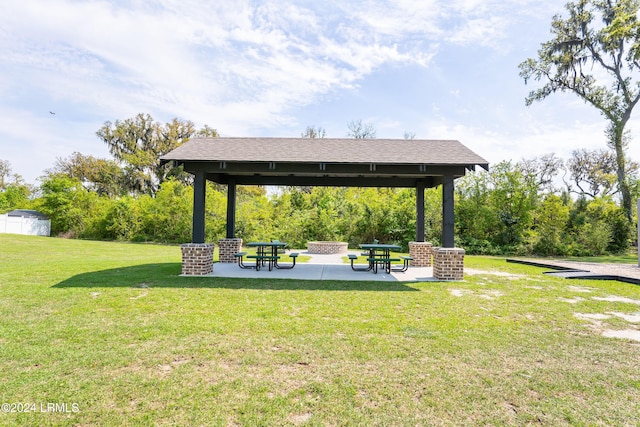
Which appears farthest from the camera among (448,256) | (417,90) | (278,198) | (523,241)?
(278,198)

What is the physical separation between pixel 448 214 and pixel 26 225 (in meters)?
28.7

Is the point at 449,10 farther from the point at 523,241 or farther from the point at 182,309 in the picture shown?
the point at 523,241

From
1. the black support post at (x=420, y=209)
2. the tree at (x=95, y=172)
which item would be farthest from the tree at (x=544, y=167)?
the tree at (x=95, y=172)

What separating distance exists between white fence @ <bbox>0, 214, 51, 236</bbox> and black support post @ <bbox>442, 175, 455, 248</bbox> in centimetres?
2699

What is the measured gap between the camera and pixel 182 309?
4805mm

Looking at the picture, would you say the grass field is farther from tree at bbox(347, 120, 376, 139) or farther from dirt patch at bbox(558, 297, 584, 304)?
tree at bbox(347, 120, 376, 139)

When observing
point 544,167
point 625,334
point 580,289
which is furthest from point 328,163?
point 544,167

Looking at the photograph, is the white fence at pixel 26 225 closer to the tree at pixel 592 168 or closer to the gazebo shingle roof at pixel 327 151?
the gazebo shingle roof at pixel 327 151

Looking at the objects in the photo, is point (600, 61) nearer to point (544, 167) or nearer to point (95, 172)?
point (544, 167)

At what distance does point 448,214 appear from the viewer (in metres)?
7.78

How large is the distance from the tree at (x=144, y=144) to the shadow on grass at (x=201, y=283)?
76.9 ft

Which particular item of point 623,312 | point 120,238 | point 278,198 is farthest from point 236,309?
point 120,238

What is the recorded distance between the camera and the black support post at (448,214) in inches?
307

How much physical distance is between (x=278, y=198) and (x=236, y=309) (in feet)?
47.3
